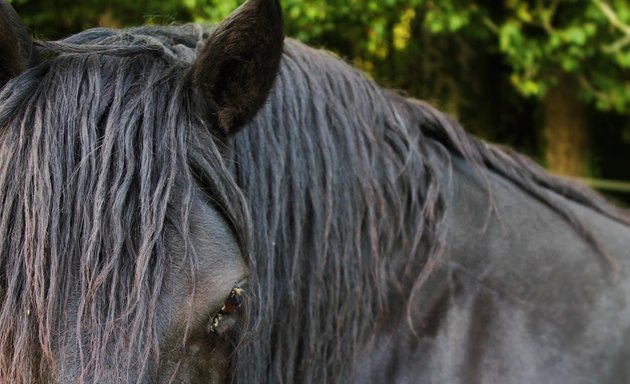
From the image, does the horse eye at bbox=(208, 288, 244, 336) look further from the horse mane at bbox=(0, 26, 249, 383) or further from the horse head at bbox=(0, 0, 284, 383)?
the horse mane at bbox=(0, 26, 249, 383)

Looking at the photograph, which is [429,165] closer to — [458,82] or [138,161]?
[138,161]

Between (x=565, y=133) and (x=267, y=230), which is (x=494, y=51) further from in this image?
(x=267, y=230)

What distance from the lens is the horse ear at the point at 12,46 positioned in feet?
3.57

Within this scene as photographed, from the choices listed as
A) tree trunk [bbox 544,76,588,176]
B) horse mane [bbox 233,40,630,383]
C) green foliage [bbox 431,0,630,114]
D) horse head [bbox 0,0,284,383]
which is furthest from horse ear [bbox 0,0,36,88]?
tree trunk [bbox 544,76,588,176]

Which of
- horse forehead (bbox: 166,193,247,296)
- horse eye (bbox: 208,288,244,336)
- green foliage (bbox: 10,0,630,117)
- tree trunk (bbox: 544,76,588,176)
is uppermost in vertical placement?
green foliage (bbox: 10,0,630,117)

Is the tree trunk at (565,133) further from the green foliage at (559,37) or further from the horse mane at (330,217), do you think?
the horse mane at (330,217)

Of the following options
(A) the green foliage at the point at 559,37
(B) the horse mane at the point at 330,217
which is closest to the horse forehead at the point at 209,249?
(B) the horse mane at the point at 330,217

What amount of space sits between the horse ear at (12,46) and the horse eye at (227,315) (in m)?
0.51

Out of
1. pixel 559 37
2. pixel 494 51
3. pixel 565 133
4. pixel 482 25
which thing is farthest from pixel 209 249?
pixel 565 133

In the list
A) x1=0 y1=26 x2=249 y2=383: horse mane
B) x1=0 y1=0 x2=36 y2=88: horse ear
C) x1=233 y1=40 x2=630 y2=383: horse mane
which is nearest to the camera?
x1=0 y1=26 x2=249 y2=383: horse mane

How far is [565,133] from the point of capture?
5242 millimetres

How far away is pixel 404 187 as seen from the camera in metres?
1.51

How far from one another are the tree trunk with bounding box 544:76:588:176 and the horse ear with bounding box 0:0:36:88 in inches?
180

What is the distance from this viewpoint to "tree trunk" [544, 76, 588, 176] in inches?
204
